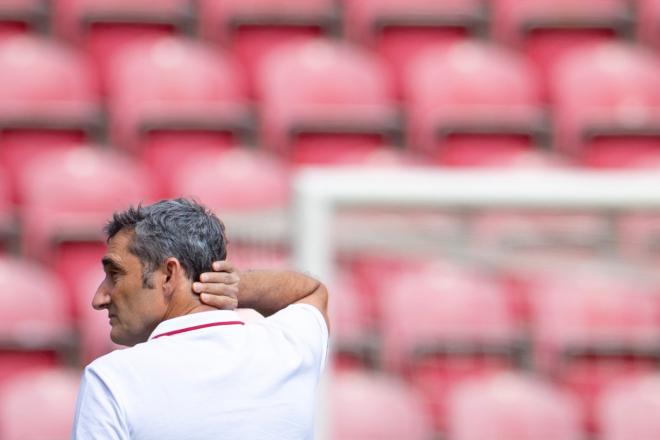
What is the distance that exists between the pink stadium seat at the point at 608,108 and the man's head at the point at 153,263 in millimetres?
3718

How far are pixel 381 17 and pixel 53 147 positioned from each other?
1293 millimetres

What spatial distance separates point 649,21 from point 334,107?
4.29ft

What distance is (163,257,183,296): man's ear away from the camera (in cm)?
147

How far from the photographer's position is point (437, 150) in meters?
4.98

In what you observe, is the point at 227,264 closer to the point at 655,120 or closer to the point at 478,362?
the point at 478,362

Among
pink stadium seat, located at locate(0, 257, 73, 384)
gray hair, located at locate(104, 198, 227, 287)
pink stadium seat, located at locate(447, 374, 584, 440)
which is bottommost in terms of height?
pink stadium seat, located at locate(447, 374, 584, 440)

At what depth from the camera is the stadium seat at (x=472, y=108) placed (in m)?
5.00

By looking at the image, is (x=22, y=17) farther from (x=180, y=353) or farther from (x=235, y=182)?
(x=180, y=353)

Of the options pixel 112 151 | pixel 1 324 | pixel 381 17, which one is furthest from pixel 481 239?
pixel 381 17

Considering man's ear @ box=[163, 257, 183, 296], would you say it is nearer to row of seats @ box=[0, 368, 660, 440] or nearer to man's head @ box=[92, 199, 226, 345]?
man's head @ box=[92, 199, 226, 345]

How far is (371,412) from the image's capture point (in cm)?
392

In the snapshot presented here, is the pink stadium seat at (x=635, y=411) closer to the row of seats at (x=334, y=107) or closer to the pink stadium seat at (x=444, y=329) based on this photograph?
the pink stadium seat at (x=444, y=329)

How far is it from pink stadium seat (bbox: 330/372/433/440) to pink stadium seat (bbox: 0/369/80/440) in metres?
0.68

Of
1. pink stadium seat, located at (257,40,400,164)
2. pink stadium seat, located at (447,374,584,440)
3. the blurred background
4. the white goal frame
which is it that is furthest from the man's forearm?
pink stadium seat, located at (257,40,400,164)
